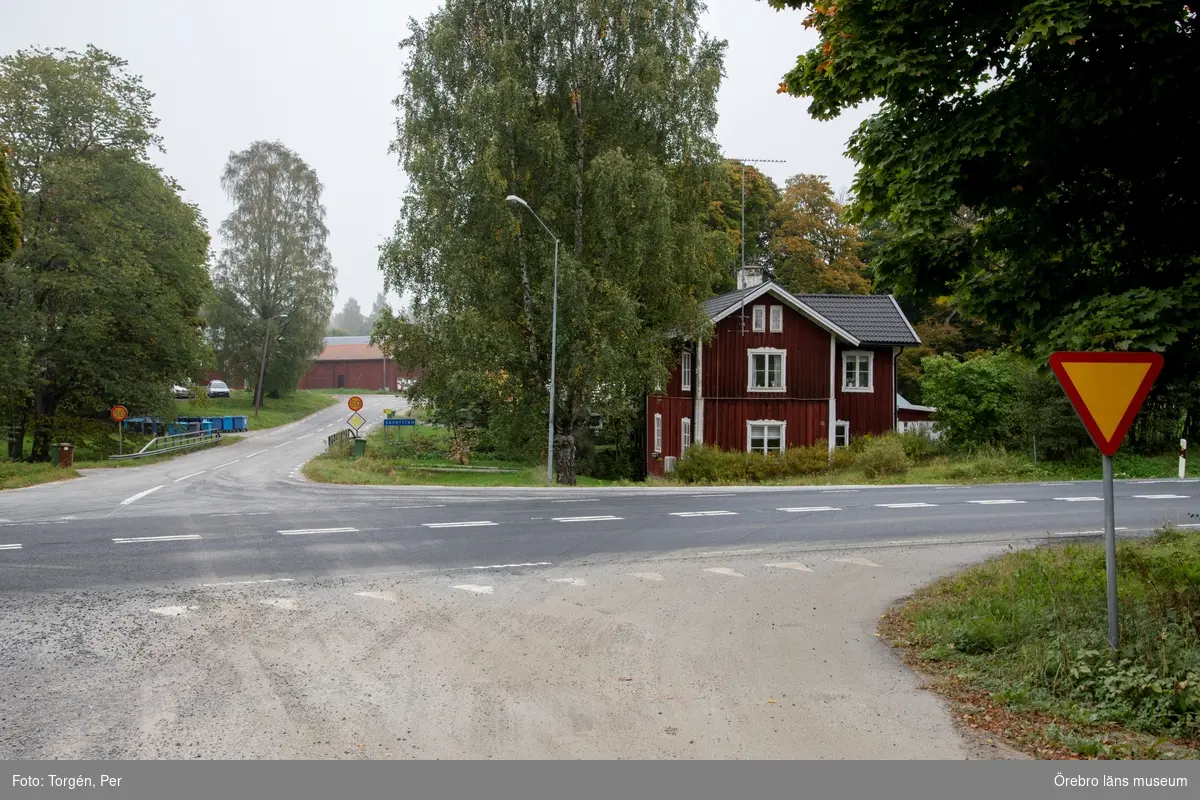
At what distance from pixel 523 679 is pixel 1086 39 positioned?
7.05 meters

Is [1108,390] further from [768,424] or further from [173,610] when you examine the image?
[768,424]

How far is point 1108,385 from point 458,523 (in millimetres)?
11593

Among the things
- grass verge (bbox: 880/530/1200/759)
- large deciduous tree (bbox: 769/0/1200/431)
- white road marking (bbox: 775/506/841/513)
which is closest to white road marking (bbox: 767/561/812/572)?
A: grass verge (bbox: 880/530/1200/759)

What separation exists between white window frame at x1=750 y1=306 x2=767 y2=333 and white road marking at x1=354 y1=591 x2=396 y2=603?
2622 cm

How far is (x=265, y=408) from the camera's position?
74.8 m

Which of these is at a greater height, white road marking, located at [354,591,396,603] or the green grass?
the green grass

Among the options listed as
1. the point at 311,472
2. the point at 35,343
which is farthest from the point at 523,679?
the point at 35,343

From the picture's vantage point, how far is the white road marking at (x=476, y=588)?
408 inches

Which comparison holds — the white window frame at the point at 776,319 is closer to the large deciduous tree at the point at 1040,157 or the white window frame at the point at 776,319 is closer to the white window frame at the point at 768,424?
the white window frame at the point at 768,424

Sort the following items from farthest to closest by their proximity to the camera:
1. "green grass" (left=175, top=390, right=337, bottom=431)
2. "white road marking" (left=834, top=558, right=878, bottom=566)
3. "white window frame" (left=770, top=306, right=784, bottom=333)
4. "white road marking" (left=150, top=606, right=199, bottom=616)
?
1. "green grass" (left=175, top=390, right=337, bottom=431)
2. "white window frame" (left=770, top=306, right=784, bottom=333)
3. "white road marking" (left=834, top=558, right=878, bottom=566)
4. "white road marking" (left=150, top=606, right=199, bottom=616)

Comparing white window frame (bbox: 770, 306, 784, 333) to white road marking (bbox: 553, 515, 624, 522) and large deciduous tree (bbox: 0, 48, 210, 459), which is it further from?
large deciduous tree (bbox: 0, 48, 210, 459)

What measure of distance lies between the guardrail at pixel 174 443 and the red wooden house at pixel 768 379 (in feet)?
72.5

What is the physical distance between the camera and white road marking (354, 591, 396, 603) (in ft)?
32.9

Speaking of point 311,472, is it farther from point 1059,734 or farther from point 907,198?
point 1059,734
